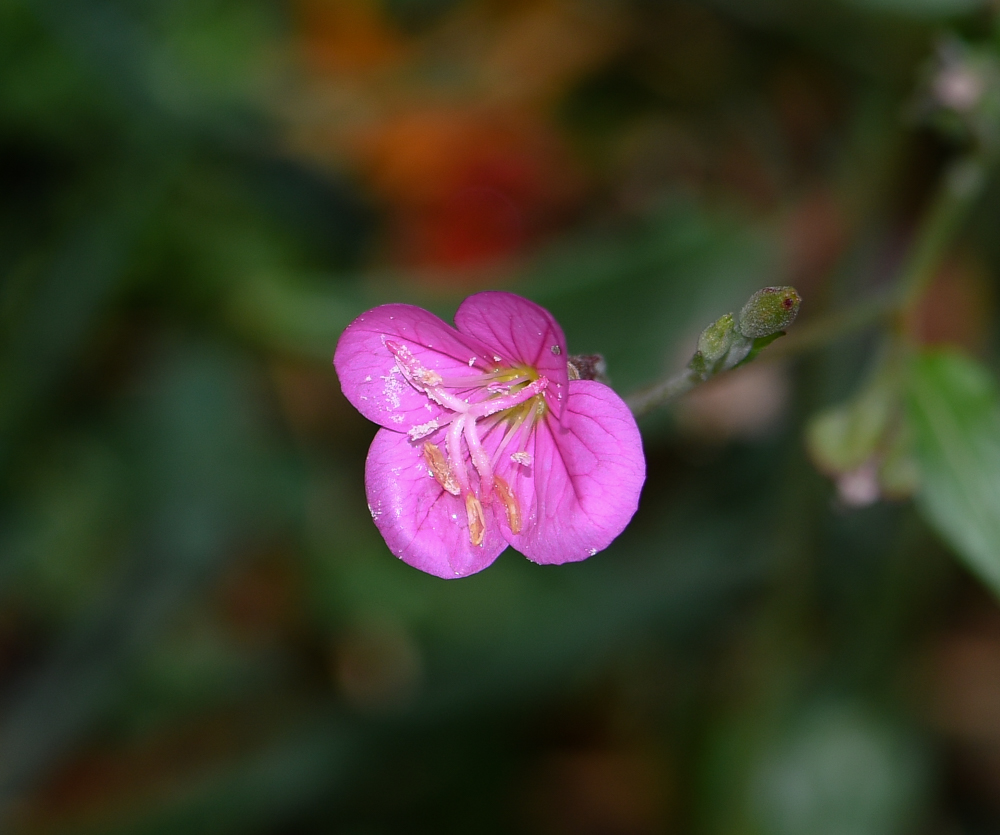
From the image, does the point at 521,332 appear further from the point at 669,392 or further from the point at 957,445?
the point at 957,445

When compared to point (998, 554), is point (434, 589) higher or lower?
higher

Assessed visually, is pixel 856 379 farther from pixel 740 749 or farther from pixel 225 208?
pixel 225 208

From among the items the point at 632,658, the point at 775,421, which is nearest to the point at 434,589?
the point at 632,658

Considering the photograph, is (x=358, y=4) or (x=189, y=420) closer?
(x=189, y=420)

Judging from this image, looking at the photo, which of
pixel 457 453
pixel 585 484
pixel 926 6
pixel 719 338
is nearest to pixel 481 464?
pixel 457 453

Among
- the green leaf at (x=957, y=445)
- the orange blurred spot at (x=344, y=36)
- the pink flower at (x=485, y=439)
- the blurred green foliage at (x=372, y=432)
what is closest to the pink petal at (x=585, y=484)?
the pink flower at (x=485, y=439)

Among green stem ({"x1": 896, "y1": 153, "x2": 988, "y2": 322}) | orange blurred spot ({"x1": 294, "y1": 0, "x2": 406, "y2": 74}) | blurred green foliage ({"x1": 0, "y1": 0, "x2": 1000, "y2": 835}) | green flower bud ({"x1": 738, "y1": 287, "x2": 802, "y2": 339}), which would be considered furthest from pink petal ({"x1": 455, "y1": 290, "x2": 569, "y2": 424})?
orange blurred spot ({"x1": 294, "y1": 0, "x2": 406, "y2": 74})
